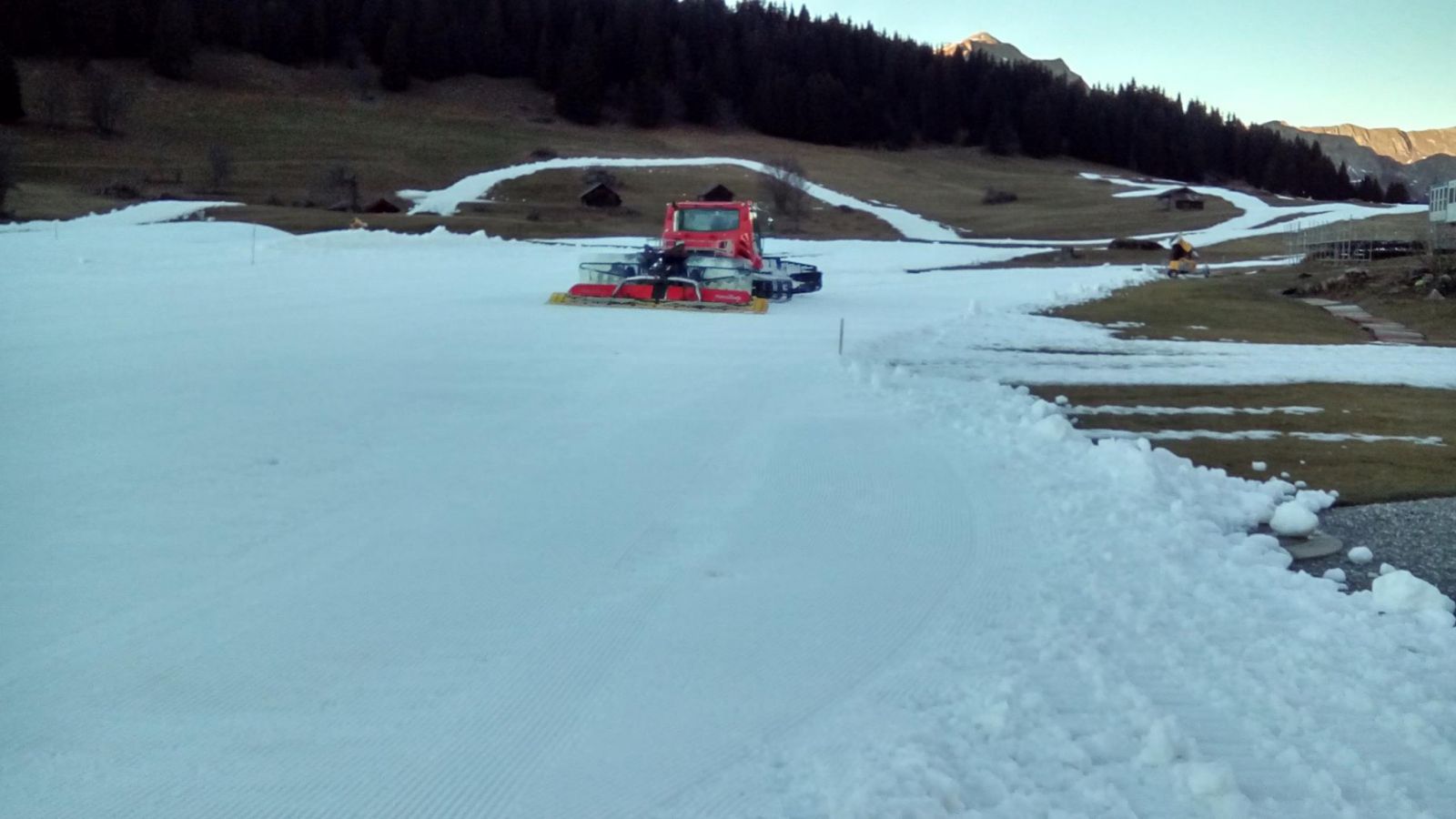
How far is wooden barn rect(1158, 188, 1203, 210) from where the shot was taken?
88.4m

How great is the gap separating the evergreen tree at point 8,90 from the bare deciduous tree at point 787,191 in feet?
137

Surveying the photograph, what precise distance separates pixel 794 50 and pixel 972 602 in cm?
14386

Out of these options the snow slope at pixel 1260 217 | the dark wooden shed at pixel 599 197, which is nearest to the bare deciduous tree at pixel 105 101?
the dark wooden shed at pixel 599 197

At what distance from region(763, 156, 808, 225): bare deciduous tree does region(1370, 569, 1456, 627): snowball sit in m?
69.7

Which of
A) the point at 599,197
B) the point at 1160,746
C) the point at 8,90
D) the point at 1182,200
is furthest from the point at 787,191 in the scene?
the point at 1160,746

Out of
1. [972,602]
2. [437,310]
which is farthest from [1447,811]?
[437,310]

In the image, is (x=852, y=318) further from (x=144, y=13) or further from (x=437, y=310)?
(x=144, y=13)

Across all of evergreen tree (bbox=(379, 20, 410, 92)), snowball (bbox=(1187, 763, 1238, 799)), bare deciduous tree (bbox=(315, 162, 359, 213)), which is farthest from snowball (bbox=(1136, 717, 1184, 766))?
evergreen tree (bbox=(379, 20, 410, 92))

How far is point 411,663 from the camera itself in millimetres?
5090

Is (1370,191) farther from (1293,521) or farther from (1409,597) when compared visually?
(1409,597)

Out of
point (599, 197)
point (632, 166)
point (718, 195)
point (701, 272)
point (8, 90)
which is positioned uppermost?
point (632, 166)

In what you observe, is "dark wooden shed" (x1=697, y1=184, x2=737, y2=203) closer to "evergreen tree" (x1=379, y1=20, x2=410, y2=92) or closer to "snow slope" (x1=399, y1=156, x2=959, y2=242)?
"snow slope" (x1=399, y1=156, x2=959, y2=242)

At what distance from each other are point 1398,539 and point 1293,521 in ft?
2.01

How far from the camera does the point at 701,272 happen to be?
2453 cm
